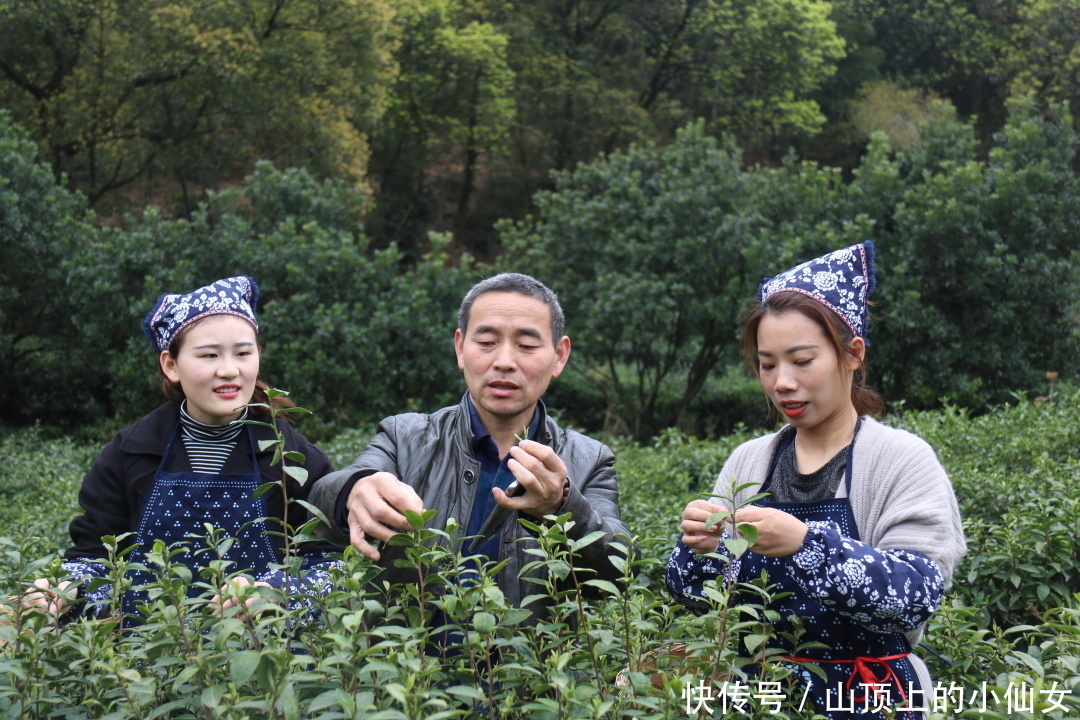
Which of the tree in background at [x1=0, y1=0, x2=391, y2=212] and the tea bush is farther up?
the tree in background at [x1=0, y1=0, x2=391, y2=212]

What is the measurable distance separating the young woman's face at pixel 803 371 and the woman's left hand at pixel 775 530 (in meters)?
0.44

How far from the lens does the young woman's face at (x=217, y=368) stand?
2.70 m

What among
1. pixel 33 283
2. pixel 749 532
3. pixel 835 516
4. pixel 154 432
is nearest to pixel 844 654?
pixel 835 516

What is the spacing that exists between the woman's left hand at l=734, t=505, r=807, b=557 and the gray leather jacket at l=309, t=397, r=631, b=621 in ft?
1.13

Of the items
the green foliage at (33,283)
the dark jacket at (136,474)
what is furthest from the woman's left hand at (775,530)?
the green foliage at (33,283)

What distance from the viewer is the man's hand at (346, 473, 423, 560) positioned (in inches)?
70.1

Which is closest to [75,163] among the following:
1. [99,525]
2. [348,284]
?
[348,284]

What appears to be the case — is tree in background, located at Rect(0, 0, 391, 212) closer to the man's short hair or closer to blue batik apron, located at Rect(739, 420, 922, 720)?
the man's short hair

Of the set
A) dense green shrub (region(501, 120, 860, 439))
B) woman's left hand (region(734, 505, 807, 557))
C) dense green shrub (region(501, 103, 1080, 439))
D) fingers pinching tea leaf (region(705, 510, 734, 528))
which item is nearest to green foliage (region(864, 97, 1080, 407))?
dense green shrub (region(501, 103, 1080, 439))

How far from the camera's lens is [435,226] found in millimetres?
24750

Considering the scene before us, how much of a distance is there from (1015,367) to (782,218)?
10.1 ft

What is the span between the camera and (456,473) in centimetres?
233

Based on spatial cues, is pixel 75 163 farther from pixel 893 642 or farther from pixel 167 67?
pixel 893 642

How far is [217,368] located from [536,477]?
1.26m
